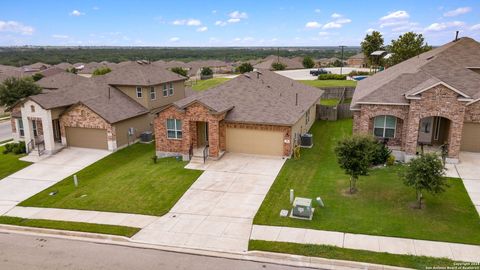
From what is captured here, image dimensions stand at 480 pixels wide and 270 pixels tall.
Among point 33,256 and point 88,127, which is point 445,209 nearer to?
point 33,256

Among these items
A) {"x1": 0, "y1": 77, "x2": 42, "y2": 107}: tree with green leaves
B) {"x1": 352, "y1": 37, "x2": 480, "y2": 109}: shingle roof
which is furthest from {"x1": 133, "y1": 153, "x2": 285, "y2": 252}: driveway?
{"x1": 0, "y1": 77, "x2": 42, "y2": 107}: tree with green leaves

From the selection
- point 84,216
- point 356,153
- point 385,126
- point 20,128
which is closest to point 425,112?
point 385,126

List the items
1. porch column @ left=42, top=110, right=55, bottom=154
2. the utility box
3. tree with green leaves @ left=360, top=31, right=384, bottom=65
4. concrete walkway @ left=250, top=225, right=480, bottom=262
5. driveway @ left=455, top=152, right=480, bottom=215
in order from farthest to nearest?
tree with green leaves @ left=360, top=31, right=384, bottom=65 < porch column @ left=42, top=110, right=55, bottom=154 < driveway @ left=455, top=152, right=480, bottom=215 < the utility box < concrete walkway @ left=250, top=225, right=480, bottom=262

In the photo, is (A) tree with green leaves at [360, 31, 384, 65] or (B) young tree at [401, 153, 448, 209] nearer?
(B) young tree at [401, 153, 448, 209]

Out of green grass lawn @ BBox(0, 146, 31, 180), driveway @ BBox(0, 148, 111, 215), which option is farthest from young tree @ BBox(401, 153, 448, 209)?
green grass lawn @ BBox(0, 146, 31, 180)

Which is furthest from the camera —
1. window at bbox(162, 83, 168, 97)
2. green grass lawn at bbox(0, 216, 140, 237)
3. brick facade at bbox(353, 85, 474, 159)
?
window at bbox(162, 83, 168, 97)

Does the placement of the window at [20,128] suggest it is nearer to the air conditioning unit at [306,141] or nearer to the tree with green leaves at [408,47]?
the air conditioning unit at [306,141]

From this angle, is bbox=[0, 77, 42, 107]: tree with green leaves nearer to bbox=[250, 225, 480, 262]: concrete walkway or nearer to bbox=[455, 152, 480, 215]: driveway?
bbox=[250, 225, 480, 262]: concrete walkway

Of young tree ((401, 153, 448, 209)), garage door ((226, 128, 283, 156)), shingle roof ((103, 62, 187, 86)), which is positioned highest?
shingle roof ((103, 62, 187, 86))

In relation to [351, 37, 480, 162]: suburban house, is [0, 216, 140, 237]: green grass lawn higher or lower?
lower
